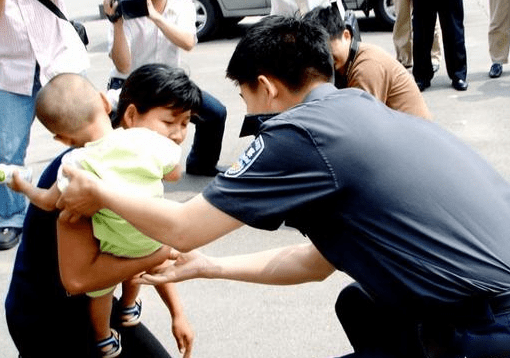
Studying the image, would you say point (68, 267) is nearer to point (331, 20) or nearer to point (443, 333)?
point (443, 333)

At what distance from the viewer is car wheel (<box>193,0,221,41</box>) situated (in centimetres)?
1041

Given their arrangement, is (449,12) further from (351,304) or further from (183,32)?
(351,304)

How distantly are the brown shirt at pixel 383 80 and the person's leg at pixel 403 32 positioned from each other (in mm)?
3661

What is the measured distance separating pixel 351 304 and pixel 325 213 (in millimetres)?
387

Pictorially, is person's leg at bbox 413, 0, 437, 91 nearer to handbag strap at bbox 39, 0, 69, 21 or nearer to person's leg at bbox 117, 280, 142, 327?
handbag strap at bbox 39, 0, 69, 21

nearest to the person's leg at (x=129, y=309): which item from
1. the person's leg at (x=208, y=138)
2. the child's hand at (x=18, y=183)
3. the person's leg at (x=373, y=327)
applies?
the child's hand at (x=18, y=183)

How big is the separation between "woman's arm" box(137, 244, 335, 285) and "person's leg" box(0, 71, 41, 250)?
2553mm

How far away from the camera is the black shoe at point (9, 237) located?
4.81m

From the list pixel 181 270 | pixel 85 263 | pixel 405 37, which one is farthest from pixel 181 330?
pixel 405 37

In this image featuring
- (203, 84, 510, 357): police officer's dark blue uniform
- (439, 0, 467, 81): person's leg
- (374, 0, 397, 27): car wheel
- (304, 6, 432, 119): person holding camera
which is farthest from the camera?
(374, 0, 397, 27): car wheel

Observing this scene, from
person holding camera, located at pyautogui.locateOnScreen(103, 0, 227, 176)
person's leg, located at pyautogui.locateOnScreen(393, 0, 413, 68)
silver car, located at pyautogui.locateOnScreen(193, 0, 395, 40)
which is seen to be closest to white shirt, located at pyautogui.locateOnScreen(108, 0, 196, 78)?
person holding camera, located at pyautogui.locateOnScreen(103, 0, 227, 176)

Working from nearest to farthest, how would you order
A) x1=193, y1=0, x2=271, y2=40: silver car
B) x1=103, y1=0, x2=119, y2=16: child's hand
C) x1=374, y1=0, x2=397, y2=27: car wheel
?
x1=103, y1=0, x2=119, y2=16: child's hand, x1=374, y1=0, x2=397, y2=27: car wheel, x1=193, y1=0, x2=271, y2=40: silver car

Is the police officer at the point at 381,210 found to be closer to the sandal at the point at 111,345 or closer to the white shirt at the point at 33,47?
the sandal at the point at 111,345

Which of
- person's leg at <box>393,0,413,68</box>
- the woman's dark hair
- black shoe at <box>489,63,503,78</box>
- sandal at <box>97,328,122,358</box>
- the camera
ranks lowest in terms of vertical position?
black shoe at <box>489,63,503,78</box>
